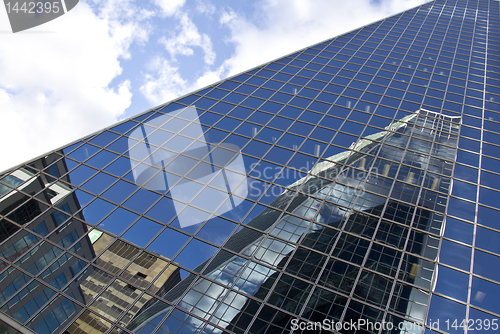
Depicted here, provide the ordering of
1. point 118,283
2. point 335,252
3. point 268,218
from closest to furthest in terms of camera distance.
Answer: point 118,283 < point 335,252 < point 268,218

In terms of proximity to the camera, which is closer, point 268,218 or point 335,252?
point 335,252

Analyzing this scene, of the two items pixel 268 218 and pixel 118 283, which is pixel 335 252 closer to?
pixel 268 218

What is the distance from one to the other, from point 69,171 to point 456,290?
87.5ft

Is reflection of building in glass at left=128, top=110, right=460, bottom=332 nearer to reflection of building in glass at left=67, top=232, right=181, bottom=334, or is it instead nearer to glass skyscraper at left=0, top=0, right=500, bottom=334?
glass skyscraper at left=0, top=0, right=500, bottom=334

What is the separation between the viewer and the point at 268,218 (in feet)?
73.9

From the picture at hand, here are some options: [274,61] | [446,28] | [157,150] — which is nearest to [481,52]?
[446,28]

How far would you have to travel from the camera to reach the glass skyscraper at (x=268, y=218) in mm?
17656

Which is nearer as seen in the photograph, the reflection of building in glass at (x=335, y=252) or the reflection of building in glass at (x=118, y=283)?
the reflection of building in glass at (x=335, y=252)

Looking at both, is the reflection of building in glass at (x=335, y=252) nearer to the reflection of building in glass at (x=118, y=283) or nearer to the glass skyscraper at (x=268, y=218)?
the glass skyscraper at (x=268, y=218)

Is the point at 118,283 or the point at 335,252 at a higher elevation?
the point at 118,283

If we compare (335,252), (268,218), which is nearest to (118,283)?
(268,218)

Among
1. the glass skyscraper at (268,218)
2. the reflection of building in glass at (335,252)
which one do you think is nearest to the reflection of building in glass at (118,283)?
the glass skyscraper at (268,218)

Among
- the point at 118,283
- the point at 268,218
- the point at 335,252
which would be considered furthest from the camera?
the point at 268,218

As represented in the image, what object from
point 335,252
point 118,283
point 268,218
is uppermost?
point 268,218
